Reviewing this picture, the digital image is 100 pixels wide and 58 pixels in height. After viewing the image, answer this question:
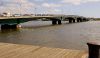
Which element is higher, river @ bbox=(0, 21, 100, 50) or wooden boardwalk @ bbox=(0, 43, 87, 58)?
wooden boardwalk @ bbox=(0, 43, 87, 58)

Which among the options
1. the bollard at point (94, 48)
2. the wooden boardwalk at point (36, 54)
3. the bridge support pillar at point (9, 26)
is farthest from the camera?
the bridge support pillar at point (9, 26)

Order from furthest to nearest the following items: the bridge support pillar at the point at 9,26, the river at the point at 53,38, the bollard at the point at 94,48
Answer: the bridge support pillar at the point at 9,26 → the river at the point at 53,38 → the bollard at the point at 94,48

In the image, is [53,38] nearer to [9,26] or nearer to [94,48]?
[94,48]

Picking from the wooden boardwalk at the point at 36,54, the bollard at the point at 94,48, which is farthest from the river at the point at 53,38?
the bollard at the point at 94,48

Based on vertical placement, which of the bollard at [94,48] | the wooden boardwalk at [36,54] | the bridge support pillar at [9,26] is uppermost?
the bollard at [94,48]

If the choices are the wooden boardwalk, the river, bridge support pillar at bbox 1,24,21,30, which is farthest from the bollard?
bridge support pillar at bbox 1,24,21,30

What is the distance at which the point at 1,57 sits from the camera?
1154 centimetres

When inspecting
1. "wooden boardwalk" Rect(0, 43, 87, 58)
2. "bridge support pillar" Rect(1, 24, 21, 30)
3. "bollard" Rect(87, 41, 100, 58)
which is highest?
"bollard" Rect(87, 41, 100, 58)

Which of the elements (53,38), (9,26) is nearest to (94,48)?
(53,38)

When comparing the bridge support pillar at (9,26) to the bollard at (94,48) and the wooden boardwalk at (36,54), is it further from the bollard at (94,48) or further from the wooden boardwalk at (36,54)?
the bollard at (94,48)

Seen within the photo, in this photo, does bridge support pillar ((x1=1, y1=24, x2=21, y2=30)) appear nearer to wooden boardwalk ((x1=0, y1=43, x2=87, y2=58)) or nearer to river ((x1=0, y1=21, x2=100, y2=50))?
river ((x1=0, y1=21, x2=100, y2=50))

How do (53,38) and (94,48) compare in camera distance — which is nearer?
(94,48)

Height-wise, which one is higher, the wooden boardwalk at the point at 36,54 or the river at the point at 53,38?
the wooden boardwalk at the point at 36,54

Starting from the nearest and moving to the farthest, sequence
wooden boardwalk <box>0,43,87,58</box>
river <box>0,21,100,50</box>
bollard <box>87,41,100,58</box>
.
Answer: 1. bollard <box>87,41,100,58</box>
2. wooden boardwalk <box>0,43,87,58</box>
3. river <box>0,21,100,50</box>
